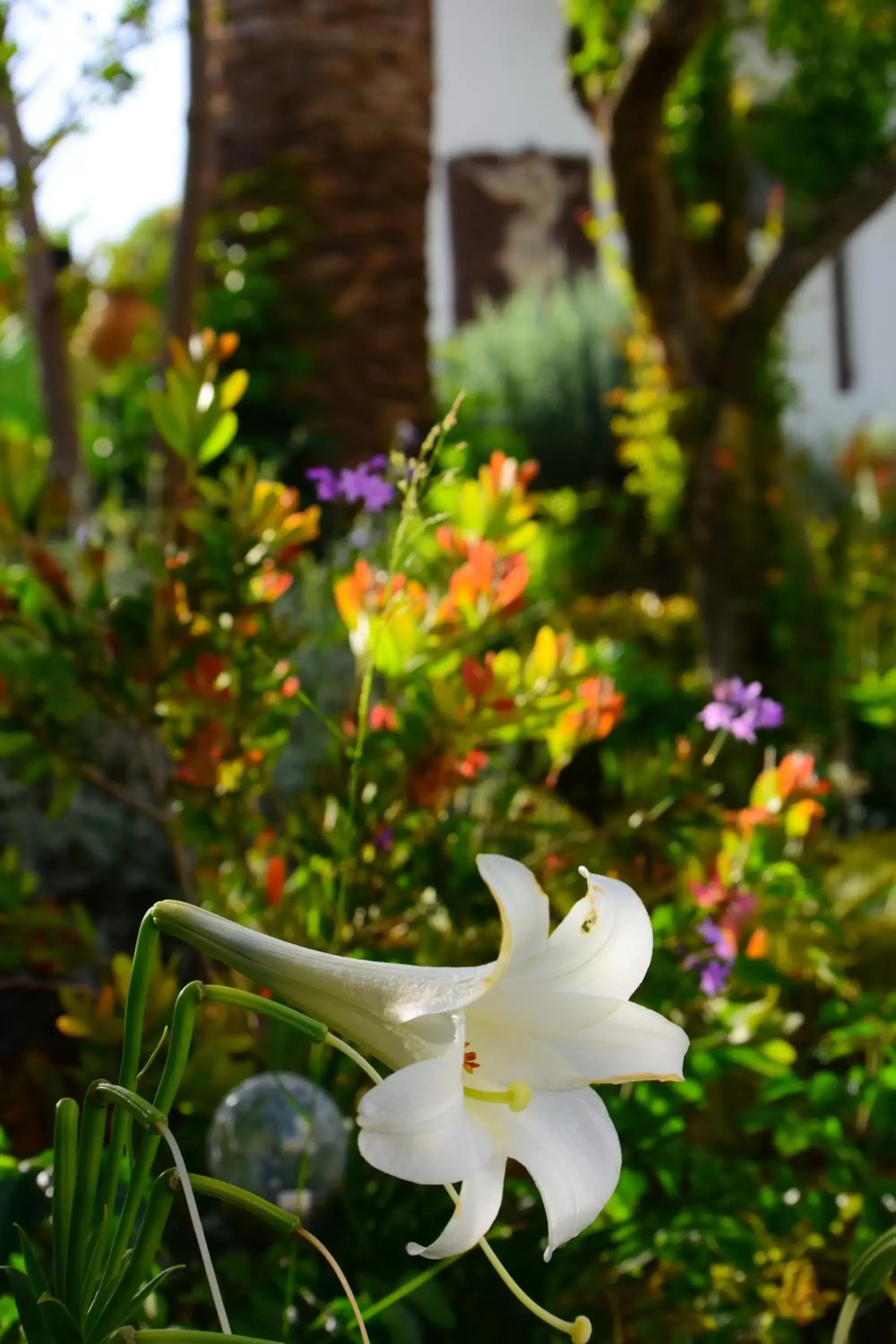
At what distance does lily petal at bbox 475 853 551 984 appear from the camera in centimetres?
82

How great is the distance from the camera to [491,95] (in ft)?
36.1

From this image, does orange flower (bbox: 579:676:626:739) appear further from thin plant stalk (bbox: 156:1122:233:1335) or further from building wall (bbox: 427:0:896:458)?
building wall (bbox: 427:0:896:458)

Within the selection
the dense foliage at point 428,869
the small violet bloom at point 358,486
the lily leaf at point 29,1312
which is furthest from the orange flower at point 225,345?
the lily leaf at point 29,1312

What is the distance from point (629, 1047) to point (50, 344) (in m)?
3.20

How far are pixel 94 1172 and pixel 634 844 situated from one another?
998 millimetres

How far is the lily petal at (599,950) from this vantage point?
884 mm

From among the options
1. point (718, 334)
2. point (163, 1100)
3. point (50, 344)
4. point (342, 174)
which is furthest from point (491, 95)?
point (163, 1100)

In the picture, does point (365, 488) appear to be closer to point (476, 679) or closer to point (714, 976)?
point (476, 679)

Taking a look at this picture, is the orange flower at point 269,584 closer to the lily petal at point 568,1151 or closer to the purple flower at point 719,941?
the purple flower at point 719,941

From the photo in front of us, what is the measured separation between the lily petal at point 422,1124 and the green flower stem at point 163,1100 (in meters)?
0.12

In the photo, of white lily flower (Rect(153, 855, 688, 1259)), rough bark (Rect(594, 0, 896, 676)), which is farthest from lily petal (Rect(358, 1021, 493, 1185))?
rough bark (Rect(594, 0, 896, 676))

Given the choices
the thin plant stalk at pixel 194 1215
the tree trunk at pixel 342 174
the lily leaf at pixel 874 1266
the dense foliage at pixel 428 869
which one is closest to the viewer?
the thin plant stalk at pixel 194 1215

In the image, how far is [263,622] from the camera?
173 cm

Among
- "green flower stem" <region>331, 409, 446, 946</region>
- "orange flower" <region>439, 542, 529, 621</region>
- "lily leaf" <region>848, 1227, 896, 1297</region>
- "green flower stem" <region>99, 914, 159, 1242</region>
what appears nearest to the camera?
"green flower stem" <region>99, 914, 159, 1242</region>
